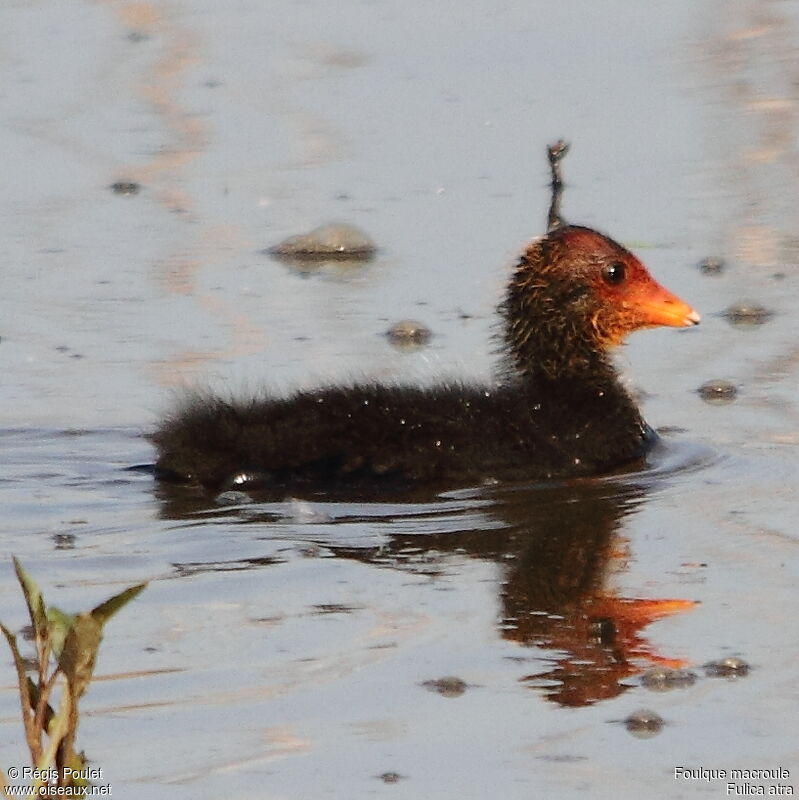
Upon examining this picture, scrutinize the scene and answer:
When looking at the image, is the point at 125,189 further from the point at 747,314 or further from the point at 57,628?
the point at 57,628

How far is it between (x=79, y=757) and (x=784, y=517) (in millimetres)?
3339

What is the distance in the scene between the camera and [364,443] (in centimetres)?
741

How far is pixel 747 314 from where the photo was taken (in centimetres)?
906

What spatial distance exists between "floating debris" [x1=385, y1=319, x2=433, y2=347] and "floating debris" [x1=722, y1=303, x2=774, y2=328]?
1.22 metres

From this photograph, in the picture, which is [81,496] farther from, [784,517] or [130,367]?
[784,517]

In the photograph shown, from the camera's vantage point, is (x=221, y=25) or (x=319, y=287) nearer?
A: (x=319, y=287)

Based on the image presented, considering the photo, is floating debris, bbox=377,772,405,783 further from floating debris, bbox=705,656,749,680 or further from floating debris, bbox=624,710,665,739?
floating debris, bbox=705,656,749,680

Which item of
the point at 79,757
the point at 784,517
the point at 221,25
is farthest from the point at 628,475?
the point at 221,25

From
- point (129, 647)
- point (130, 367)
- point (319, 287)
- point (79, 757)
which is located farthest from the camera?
point (319, 287)

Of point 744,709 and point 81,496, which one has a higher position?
point 744,709

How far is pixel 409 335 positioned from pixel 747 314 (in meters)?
1.36

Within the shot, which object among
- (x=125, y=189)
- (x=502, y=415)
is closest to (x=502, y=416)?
Answer: (x=502, y=415)

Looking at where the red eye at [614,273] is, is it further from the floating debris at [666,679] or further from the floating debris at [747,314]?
the floating debris at [666,679]

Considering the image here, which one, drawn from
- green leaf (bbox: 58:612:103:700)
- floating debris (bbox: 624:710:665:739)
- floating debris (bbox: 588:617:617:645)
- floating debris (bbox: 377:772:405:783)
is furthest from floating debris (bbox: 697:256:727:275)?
green leaf (bbox: 58:612:103:700)
